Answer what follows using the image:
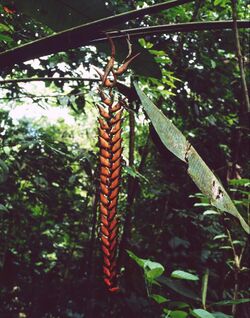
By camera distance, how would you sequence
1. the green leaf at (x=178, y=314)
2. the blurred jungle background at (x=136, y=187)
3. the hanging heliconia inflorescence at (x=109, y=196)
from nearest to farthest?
1. the hanging heliconia inflorescence at (x=109, y=196)
2. the green leaf at (x=178, y=314)
3. the blurred jungle background at (x=136, y=187)

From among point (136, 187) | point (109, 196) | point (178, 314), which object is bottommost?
point (178, 314)

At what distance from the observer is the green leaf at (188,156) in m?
0.46

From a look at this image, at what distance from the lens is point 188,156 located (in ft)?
1.64

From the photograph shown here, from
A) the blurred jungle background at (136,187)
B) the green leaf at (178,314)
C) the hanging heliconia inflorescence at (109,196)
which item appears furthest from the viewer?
the blurred jungle background at (136,187)

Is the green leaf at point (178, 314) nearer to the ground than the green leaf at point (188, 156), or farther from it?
nearer to the ground

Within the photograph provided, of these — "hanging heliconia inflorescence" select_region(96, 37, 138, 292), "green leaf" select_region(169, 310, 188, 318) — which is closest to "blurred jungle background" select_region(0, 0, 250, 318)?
"green leaf" select_region(169, 310, 188, 318)

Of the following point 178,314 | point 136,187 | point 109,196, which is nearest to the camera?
point 109,196

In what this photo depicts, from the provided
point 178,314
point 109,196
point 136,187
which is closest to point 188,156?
point 109,196

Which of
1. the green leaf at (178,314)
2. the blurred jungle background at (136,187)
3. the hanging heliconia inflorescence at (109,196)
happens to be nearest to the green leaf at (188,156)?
the hanging heliconia inflorescence at (109,196)

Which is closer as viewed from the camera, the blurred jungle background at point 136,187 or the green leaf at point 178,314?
the green leaf at point 178,314

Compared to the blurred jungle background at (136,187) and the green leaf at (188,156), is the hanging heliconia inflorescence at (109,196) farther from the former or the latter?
the blurred jungle background at (136,187)

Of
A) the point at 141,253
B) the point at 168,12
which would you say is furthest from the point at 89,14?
the point at 141,253

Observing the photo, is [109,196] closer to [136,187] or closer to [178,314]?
[178,314]

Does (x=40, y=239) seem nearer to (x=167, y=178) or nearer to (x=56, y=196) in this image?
(x=56, y=196)
